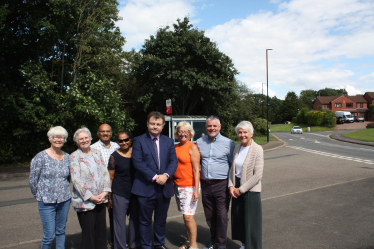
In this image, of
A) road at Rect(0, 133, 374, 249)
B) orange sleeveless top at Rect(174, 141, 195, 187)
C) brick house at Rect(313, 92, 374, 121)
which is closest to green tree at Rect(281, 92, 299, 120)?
brick house at Rect(313, 92, 374, 121)

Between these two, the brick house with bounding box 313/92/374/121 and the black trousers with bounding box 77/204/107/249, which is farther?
the brick house with bounding box 313/92/374/121

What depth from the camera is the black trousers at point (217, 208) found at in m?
3.54

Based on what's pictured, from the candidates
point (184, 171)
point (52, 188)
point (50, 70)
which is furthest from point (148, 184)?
point (50, 70)

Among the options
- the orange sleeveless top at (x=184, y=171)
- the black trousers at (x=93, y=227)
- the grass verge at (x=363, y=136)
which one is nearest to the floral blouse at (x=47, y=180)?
the black trousers at (x=93, y=227)

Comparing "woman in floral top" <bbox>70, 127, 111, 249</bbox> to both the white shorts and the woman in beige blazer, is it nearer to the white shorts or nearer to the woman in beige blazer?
the white shorts

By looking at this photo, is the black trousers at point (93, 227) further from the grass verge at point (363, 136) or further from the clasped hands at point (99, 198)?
the grass verge at point (363, 136)

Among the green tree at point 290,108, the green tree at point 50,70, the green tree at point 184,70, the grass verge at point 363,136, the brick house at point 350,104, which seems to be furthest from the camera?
the green tree at point 290,108

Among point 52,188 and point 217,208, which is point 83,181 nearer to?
point 52,188

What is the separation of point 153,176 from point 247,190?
4.15ft

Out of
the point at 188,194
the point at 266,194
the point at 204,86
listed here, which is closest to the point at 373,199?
the point at 266,194

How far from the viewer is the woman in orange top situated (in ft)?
11.8

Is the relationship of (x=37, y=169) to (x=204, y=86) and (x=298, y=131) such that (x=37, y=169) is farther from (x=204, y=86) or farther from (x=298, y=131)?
(x=298, y=131)

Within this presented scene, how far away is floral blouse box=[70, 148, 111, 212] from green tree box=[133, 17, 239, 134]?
1584 centimetres

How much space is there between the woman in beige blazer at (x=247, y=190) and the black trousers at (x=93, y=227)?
1763 millimetres
